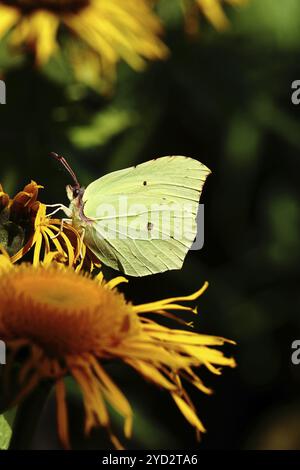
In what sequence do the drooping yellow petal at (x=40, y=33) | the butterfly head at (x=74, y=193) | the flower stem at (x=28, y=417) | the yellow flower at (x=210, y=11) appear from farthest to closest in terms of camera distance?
the yellow flower at (x=210, y=11) → the drooping yellow petal at (x=40, y=33) → the butterfly head at (x=74, y=193) → the flower stem at (x=28, y=417)

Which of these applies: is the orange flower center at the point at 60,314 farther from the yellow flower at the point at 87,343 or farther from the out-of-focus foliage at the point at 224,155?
the out-of-focus foliage at the point at 224,155

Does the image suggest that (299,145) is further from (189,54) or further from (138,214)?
(138,214)

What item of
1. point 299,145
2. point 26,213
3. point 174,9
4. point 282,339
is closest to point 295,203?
point 299,145

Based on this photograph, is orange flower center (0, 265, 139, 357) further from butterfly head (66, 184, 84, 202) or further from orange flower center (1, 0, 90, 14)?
orange flower center (1, 0, 90, 14)

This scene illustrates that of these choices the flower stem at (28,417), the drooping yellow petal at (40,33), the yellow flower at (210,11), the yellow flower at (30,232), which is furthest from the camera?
the yellow flower at (210,11)

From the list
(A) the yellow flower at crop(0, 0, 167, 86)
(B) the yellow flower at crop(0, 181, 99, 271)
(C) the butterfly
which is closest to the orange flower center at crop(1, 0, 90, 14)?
(A) the yellow flower at crop(0, 0, 167, 86)

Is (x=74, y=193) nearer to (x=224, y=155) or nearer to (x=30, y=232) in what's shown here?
(x=30, y=232)

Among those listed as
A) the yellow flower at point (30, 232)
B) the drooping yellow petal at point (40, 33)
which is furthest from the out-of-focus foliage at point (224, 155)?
the yellow flower at point (30, 232)
